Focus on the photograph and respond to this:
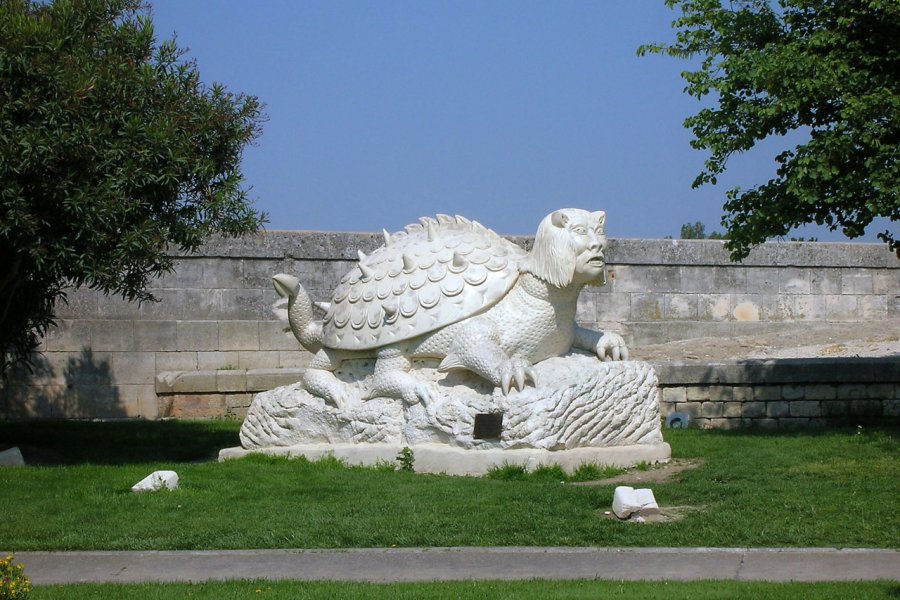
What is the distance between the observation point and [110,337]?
675 inches

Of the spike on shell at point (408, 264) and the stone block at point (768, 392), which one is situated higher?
the spike on shell at point (408, 264)

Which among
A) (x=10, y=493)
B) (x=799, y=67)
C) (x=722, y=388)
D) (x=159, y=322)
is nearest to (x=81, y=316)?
(x=159, y=322)

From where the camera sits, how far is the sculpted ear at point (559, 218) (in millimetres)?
10898

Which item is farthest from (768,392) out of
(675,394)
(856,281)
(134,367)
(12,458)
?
(12,458)

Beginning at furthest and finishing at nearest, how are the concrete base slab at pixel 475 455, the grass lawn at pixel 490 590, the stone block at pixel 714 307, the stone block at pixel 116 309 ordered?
the stone block at pixel 714 307
the stone block at pixel 116 309
the concrete base slab at pixel 475 455
the grass lawn at pixel 490 590

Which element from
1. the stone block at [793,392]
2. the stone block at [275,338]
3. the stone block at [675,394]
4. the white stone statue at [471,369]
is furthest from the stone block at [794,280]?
the white stone statue at [471,369]

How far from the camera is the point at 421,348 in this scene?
11180 mm

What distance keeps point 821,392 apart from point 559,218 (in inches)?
224

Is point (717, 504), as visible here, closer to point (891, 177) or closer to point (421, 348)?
point (421, 348)

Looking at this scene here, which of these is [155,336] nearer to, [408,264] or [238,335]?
[238,335]

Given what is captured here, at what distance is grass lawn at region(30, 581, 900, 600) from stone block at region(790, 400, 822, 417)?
336 inches

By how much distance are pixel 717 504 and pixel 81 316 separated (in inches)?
428

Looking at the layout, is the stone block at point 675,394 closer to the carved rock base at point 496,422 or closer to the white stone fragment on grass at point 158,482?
the carved rock base at point 496,422

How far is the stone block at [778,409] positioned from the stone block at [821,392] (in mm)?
272
